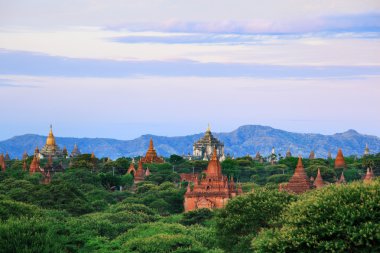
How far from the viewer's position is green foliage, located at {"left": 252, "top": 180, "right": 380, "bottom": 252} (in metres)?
51.8

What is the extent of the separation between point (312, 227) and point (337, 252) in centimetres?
213

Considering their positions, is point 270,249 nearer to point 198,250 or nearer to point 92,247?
point 198,250

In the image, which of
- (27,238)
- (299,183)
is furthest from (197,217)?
(27,238)

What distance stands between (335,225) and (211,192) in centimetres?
6853

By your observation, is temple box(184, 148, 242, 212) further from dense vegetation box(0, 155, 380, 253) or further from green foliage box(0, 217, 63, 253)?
green foliage box(0, 217, 63, 253)

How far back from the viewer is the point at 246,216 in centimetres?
7381

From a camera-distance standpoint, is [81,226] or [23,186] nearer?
[81,226]

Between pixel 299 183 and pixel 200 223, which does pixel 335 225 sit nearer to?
pixel 200 223

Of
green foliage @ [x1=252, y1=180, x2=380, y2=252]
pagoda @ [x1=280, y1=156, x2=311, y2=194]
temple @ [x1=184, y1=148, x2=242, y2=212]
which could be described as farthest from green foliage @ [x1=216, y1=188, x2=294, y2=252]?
pagoda @ [x1=280, y1=156, x2=311, y2=194]

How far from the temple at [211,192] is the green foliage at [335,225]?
6377 cm

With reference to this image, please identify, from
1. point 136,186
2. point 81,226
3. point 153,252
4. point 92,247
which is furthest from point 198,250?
point 136,186

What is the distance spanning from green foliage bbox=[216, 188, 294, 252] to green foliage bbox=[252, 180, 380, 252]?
54.6 feet

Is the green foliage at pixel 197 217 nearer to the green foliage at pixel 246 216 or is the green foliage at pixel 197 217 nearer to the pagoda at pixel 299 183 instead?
the pagoda at pixel 299 183

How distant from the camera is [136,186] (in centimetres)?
16225
